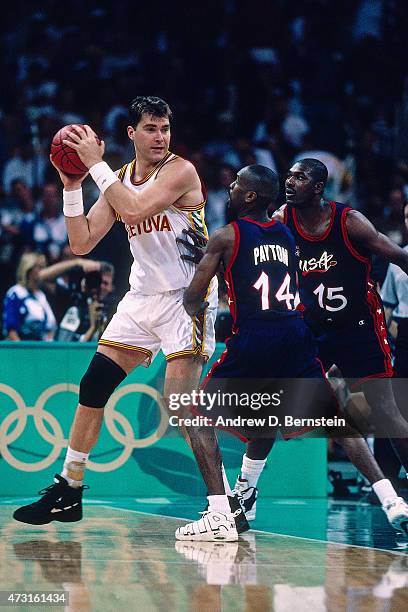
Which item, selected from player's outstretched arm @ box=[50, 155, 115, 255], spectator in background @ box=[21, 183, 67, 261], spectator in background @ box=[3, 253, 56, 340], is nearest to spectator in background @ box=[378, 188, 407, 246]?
spectator in background @ box=[21, 183, 67, 261]

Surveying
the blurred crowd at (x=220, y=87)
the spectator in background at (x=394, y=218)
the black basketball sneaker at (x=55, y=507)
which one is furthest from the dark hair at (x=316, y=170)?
the blurred crowd at (x=220, y=87)

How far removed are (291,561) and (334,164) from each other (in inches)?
330

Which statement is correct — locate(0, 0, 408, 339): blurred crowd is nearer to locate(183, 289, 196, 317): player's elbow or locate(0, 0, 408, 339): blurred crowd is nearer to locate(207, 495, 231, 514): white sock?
locate(183, 289, 196, 317): player's elbow

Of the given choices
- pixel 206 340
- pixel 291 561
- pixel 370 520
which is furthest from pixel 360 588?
pixel 370 520

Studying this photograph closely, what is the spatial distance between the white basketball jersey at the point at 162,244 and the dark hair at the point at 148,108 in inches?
10.7

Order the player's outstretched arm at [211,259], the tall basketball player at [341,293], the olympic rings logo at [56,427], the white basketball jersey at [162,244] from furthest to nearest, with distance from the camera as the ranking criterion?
1. the olympic rings logo at [56,427]
2. the tall basketball player at [341,293]
3. the white basketball jersey at [162,244]
4. the player's outstretched arm at [211,259]

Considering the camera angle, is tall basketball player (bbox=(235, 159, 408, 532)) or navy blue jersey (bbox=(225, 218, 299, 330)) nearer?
navy blue jersey (bbox=(225, 218, 299, 330))

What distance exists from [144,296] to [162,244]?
0.32 m

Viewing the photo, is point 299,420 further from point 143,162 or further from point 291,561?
point 143,162

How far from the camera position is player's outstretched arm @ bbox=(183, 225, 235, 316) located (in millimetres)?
5906

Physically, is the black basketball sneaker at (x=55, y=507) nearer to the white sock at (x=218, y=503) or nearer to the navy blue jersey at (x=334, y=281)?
the white sock at (x=218, y=503)

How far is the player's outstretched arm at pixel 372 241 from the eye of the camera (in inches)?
244

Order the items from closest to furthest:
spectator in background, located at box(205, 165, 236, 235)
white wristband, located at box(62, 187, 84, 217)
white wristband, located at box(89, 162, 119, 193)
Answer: white wristband, located at box(89, 162, 119, 193) → white wristband, located at box(62, 187, 84, 217) → spectator in background, located at box(205, 165, 236, 235)

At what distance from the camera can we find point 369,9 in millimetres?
15758
